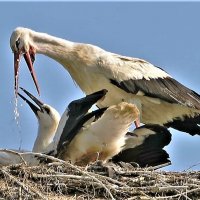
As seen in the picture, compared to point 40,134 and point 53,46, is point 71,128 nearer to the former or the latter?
point 40,134

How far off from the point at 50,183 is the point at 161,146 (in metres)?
1.58

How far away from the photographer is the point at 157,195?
29.6 ft

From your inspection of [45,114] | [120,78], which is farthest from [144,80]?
[45,114]

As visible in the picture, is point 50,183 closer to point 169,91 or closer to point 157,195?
point 157,195

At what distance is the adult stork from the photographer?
12.3m

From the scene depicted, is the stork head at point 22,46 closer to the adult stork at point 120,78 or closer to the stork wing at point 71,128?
the adult stork at point 120,78

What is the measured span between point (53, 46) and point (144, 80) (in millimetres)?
1113

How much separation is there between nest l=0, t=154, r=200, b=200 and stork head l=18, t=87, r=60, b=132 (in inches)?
64.6

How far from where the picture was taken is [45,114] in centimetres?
1102

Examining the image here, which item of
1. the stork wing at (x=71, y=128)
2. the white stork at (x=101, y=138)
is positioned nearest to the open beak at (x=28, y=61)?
the white stork at (x=101, y=138)

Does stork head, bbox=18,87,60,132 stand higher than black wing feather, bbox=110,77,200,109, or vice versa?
black wing feather, bbox=110,77,200,109

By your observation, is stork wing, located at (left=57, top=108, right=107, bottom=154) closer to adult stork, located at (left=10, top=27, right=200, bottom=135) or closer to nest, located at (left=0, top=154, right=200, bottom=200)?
nest, located at (left=0, top=154, right=200, bottom=200)

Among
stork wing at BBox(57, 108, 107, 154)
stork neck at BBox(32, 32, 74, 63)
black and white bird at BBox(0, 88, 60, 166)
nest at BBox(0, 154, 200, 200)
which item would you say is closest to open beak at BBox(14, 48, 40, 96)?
stork neck at BBox(32, 32, 74, 63)

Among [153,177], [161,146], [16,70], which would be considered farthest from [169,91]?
[153,177]
